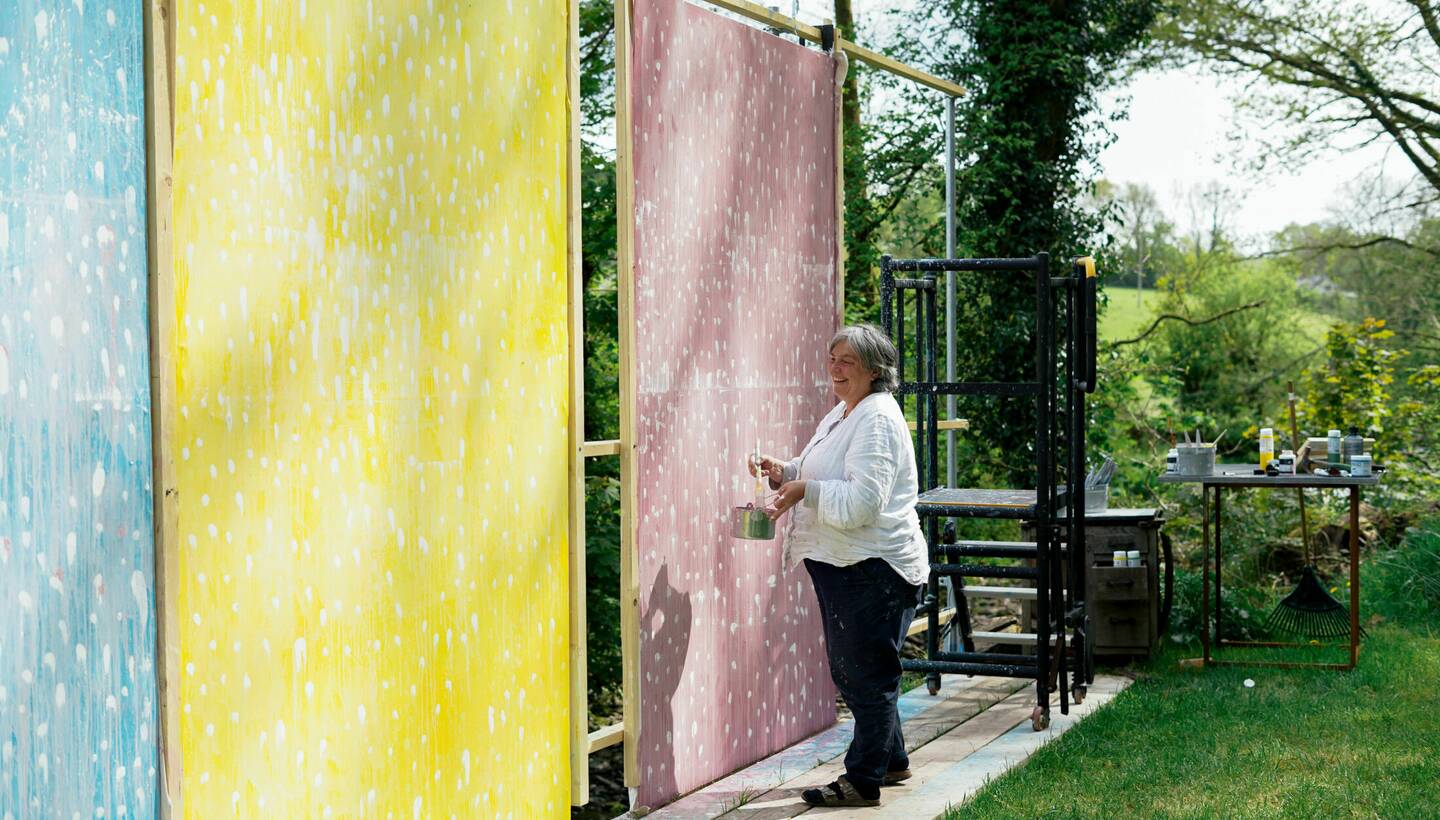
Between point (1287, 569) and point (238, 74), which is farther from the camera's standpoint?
point (1287, 569)

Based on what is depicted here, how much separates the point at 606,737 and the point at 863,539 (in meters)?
0.97

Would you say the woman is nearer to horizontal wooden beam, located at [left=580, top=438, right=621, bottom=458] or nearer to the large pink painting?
the large pink painting

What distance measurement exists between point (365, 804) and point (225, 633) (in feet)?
1.95

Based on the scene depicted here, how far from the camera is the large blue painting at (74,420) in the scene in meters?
2.34

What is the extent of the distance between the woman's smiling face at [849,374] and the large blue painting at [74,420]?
88.0 inches

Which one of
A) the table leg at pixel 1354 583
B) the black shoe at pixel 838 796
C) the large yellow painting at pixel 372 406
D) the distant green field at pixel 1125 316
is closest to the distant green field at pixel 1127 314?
the distant green field at pixel 1125 316

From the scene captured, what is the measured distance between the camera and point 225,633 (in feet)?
8.95

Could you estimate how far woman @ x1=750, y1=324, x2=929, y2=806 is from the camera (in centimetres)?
412

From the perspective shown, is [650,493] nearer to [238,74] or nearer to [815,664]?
[815,664]

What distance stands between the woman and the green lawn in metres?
0.39

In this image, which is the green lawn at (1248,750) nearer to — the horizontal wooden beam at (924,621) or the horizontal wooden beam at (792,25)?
the horizontal wooden beam at (924,621)

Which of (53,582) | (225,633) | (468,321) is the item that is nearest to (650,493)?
(468,321)

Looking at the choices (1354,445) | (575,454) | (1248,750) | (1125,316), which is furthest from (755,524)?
(1125,316)

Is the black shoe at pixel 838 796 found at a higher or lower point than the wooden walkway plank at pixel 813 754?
higher
